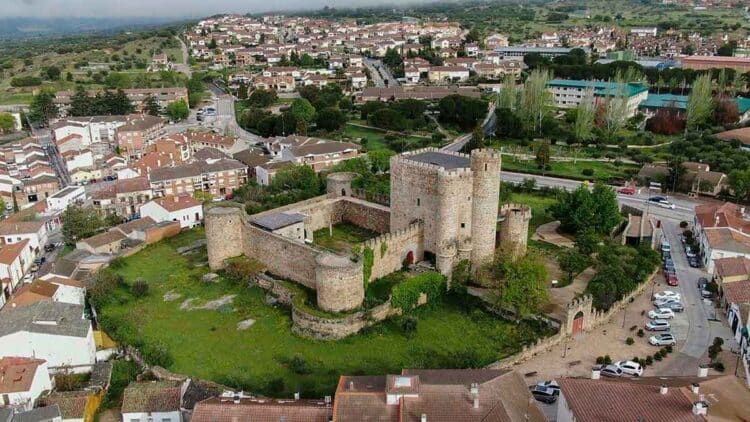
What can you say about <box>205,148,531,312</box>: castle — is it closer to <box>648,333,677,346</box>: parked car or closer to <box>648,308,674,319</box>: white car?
<box>648,308,674,319</box>: white car

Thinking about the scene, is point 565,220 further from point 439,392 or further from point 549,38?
point 549,38

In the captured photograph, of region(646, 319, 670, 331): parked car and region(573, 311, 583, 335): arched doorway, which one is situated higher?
region(573, 311, 583, 335): arched doorway

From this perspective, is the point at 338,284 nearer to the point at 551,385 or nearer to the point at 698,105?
the point at 551,385

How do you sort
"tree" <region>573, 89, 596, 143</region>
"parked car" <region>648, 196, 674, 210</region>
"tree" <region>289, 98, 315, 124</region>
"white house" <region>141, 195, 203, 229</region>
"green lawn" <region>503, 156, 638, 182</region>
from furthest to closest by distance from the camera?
"tree" <region>289, 98, 315, 124</region>
"tree" <region>573, 89, 596, 143</region>
"green lawn" <region>503, 156, 638, 182</region>
"parked car" <region>648, 196, 674, 210</region>
"white house" <region>141, 195, 203, 229</region>

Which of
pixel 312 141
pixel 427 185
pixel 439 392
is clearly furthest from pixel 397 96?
pixel 439 392

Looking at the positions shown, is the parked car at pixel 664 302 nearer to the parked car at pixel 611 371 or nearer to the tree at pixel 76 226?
the parked car at pixel 611 371

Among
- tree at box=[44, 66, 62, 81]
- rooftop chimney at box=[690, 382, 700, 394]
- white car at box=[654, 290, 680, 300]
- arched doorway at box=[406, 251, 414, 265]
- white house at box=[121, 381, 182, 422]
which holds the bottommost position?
white car at box=[654, 290, 680, 300]

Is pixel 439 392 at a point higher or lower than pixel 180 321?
higher

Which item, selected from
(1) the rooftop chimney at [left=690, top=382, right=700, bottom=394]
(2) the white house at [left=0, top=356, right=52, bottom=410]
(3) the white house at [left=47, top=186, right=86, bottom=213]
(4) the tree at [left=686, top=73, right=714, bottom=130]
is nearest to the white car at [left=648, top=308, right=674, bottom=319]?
(1) the rooftop chimney at [left=690, top=382, right=700, bottom=394]
